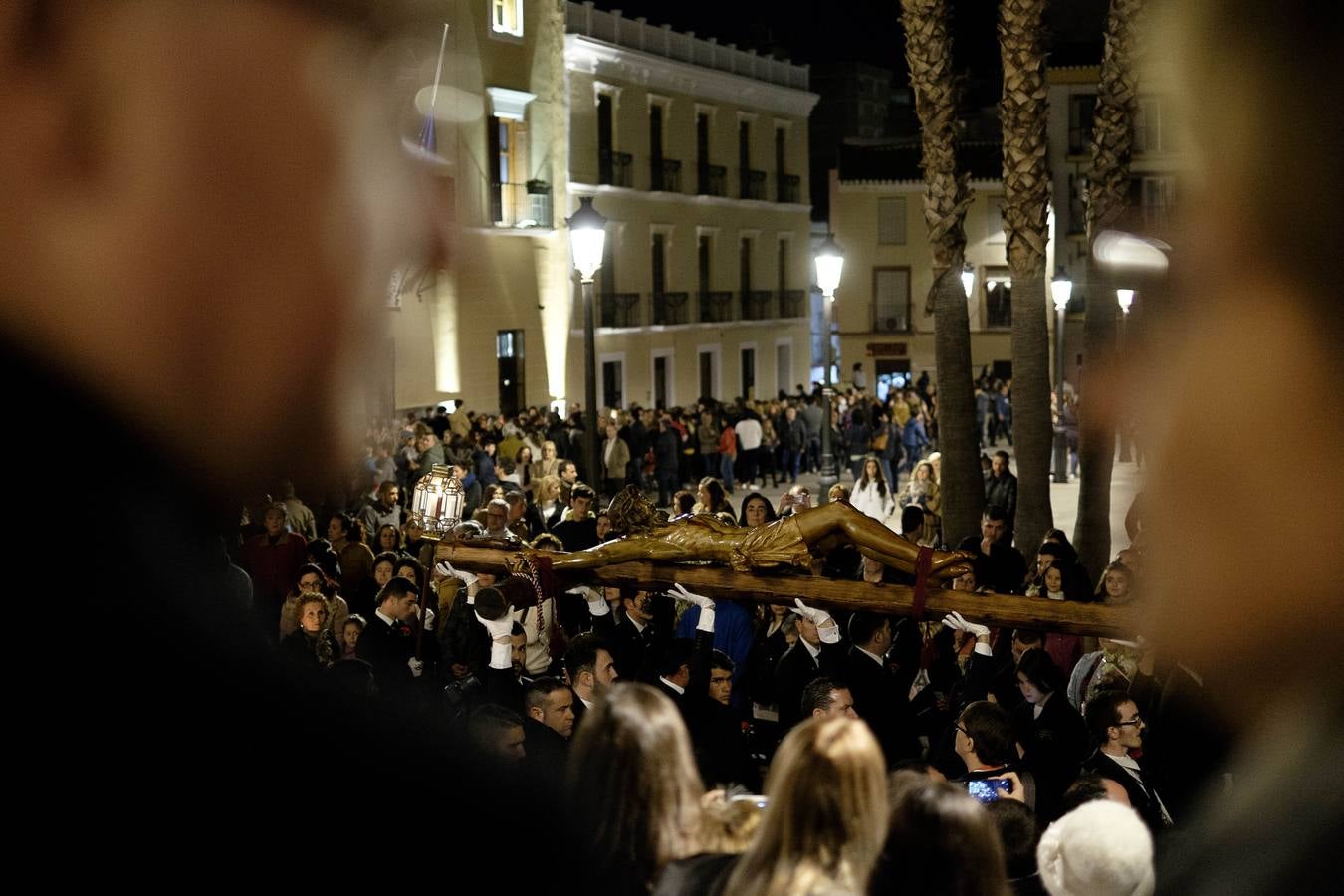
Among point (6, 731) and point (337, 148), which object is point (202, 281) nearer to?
point (337, 148)

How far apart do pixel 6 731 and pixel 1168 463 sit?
99cm

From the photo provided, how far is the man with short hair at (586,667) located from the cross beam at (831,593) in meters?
0.37

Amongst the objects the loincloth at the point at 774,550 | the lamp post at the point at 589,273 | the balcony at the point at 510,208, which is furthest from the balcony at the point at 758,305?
the balcony at the point at 510,208

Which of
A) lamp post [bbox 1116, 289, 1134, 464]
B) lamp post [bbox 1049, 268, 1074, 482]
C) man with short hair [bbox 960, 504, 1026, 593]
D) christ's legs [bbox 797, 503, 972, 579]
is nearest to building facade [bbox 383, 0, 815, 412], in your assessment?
lamp post [bbox 1049, 268, 1074, 482]

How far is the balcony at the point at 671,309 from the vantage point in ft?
124

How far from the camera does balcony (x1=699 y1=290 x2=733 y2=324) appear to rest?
4028 centimetres

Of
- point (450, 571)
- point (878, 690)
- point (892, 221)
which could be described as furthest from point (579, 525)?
point (892, 221)

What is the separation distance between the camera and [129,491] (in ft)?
2.93

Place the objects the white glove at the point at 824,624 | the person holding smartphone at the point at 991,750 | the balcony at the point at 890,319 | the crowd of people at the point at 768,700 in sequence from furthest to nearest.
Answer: the balcony at the point at 890,319 → the white glove at the point at 824,624 → the person holding smartphone at the point at 991,750 → the crowd of people at the point at 768,700

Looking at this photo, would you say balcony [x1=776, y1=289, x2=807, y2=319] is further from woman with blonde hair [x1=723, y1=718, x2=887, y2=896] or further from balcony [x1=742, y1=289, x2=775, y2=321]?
woman with blonde hair [x1=723, y1=718, x2=887, y2=896]

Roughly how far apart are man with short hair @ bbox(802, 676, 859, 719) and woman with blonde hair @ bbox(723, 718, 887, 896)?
3631 mm

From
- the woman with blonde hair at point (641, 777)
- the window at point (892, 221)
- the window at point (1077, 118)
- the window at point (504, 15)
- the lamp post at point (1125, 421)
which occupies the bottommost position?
the woman with blonde hair at point (641, 777)

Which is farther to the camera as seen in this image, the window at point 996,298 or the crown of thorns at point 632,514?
the window at point 996,298

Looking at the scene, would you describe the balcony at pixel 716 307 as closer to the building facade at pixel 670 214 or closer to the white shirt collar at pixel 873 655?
the building facade at pixel 670 214
